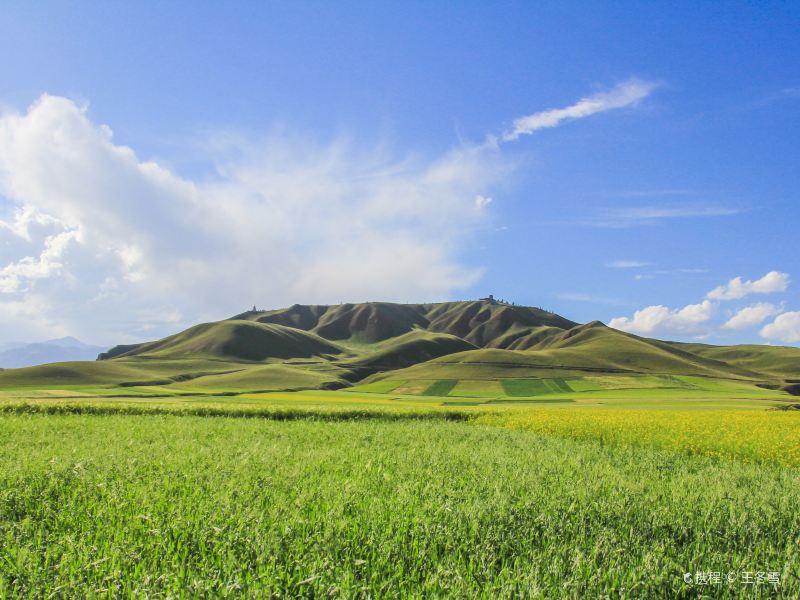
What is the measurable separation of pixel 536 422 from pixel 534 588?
26072 millimetres

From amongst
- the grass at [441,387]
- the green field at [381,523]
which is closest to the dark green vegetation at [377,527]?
the green field at [381,523]

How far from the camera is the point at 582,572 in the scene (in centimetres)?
569

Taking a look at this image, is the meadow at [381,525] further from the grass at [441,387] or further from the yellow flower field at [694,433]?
the grass at [441,387]

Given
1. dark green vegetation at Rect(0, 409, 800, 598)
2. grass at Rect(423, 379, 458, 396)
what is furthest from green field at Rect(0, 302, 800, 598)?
grass at Rect(423, 379, 458, 396)

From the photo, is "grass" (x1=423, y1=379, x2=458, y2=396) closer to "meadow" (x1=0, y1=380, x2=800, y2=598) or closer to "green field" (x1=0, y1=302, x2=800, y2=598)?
"green field" (x1=0, y1=302, x2=800, y2=598)

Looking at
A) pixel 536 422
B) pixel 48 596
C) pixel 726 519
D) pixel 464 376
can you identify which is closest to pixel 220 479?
pixel 48 596

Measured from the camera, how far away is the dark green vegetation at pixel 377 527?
5383mm

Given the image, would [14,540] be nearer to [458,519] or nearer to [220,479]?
[220,479]

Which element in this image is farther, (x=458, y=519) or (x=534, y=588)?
(x=458, y=519)

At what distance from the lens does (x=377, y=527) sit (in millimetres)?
6918

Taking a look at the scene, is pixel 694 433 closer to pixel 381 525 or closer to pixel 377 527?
pixel 381 525

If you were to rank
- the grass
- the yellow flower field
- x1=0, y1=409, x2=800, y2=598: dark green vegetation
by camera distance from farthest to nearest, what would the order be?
the grass → the yellow flower field → x1=0, y1=409, x2=800, y2=598: dark green vegetation

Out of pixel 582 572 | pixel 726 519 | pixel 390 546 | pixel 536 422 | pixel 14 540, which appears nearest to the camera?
pixel 582 572

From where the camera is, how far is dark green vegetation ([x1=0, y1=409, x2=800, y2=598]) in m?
5.38
